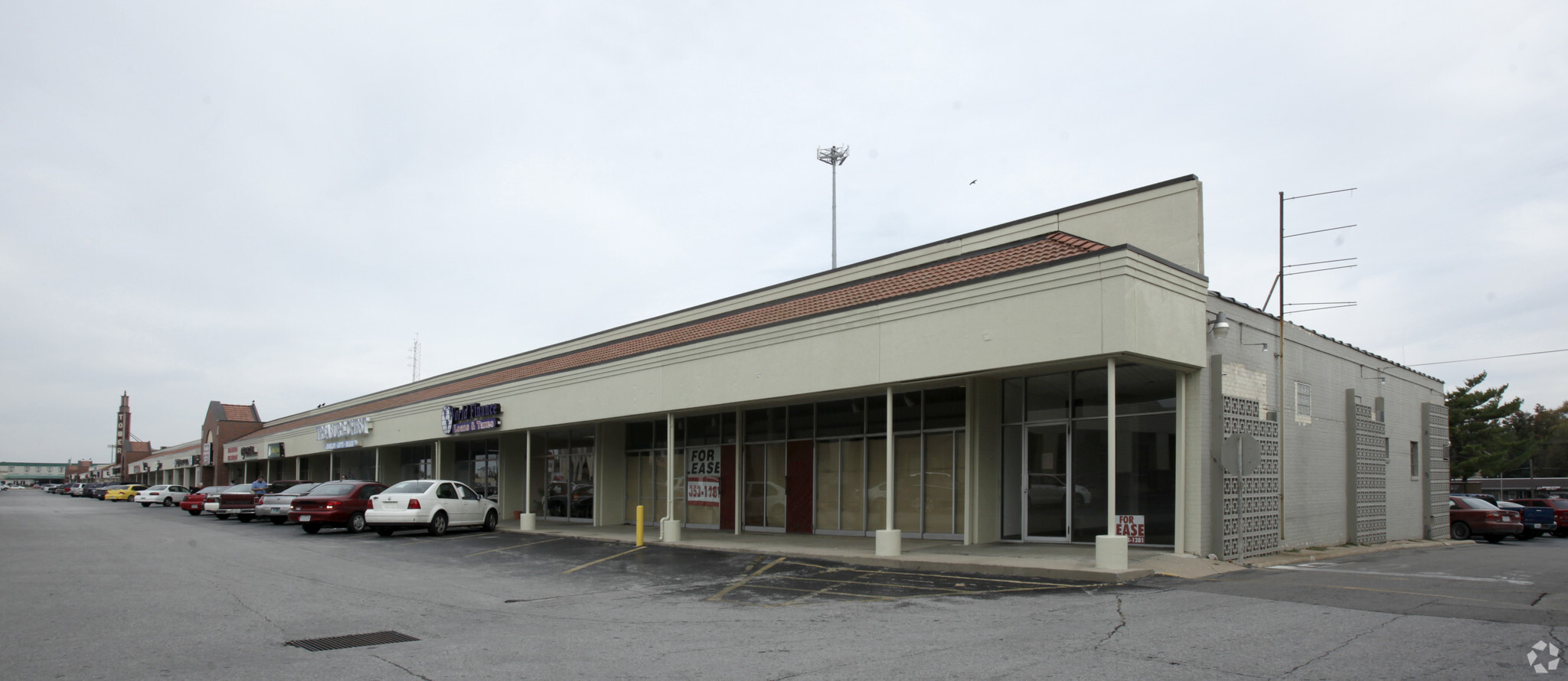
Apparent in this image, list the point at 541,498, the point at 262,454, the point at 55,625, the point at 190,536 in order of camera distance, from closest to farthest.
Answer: the point at 55,625, the point at 190,536, the point at 541,498, the point at 262,454

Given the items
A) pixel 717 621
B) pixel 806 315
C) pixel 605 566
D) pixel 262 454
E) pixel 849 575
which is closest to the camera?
pixel 717 621

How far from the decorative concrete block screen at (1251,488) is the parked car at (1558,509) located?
796 inches

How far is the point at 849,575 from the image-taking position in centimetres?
1430

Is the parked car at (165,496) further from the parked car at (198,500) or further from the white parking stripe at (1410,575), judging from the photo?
the white parking stripe at (1410,575)

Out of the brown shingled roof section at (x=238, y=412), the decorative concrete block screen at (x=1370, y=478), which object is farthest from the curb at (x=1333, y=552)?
the brown shingled roof section at (x=238, y=412)

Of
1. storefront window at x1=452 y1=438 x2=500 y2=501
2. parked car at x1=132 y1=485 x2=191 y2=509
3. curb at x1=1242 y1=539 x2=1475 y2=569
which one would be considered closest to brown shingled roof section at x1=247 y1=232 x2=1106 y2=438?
storefront window at x1=452 y1=438 x2=500 y2=501

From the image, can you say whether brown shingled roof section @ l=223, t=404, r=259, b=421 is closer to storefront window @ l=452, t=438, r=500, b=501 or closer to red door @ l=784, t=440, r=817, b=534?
storefront window @ l=452, t=438, r=500, b=501

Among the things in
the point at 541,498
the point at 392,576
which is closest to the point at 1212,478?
the point at 392,576

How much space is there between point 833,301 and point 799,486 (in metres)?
5.18

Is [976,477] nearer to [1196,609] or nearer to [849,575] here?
[849,575]

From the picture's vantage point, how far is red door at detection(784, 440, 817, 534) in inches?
850

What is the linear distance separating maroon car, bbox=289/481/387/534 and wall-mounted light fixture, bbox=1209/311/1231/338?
2222cm

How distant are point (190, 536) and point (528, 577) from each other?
49.3 feet

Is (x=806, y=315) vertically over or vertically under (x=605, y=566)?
over
